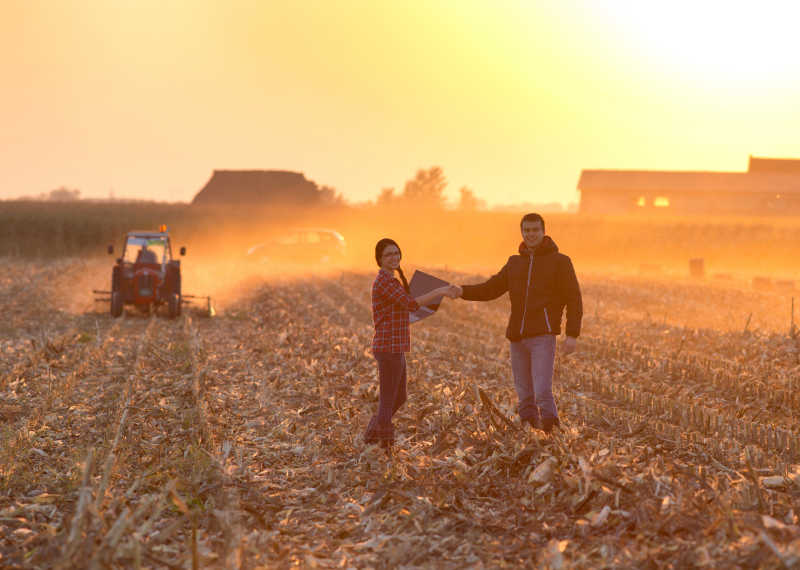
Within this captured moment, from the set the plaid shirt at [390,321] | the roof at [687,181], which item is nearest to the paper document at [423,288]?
the plaid shirt at [390,321]

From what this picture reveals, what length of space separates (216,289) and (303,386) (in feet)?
50.0

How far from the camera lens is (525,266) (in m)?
6.71

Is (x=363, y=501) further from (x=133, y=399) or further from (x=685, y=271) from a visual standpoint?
(x=685, y=271)

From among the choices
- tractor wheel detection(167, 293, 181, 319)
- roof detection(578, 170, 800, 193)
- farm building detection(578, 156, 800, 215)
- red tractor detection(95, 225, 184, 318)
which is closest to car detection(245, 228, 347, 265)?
red tractor detection(95, 225, 184, 318)

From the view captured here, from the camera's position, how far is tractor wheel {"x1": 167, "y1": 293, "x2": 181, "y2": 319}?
17203 mm

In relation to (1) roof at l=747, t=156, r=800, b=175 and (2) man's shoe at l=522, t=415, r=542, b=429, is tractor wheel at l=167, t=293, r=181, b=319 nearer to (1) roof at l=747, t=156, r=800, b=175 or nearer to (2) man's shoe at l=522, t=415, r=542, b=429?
(2) man's shoe at l=522, t=415, r=542, b=429

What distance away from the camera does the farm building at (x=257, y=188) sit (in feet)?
204

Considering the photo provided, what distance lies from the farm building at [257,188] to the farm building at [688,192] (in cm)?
2277

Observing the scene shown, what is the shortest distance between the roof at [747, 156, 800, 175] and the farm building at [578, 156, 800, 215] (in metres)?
1.69

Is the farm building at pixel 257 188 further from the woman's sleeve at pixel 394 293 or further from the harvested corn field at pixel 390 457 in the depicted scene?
the woman's sleeve at pixel 394 293

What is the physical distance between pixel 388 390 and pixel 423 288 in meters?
1.01

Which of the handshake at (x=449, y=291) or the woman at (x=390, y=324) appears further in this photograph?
the handshake at (x=449, y=291)

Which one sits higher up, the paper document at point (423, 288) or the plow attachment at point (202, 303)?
the paper document at point (423, 288)

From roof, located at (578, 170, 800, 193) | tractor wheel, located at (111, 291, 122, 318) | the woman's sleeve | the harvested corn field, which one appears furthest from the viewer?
roof, located at (578, 170, 800, 193)
